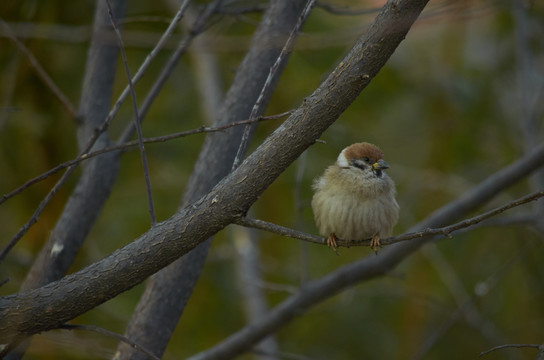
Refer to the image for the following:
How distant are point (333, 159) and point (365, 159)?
225 centimetres

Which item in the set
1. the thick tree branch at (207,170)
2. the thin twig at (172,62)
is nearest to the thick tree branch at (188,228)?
the thick tree branch at (207,170)

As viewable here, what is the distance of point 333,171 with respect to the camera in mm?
3760

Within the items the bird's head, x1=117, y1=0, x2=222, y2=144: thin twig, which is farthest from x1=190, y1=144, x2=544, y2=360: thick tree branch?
x1=117, y1=0, x2=222, y2=144: thin twig

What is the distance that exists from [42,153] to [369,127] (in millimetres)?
3283

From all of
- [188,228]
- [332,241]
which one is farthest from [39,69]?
[332,241]

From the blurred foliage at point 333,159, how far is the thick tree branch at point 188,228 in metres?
3.19

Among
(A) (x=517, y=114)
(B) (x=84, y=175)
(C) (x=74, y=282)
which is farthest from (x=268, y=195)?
(C) (x=74, y=282)

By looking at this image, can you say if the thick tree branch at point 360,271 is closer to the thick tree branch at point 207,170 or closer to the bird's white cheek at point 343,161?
the bird's white cheek at point 343,161

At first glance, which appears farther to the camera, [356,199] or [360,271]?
[360,271]

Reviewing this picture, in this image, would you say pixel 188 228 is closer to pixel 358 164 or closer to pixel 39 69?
pixel 39 69

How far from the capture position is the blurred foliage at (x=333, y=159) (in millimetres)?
5605

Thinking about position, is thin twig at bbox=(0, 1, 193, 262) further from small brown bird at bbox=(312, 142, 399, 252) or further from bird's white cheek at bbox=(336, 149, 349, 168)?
bird's white cheek at bbox=(336, 149, 349, 168)

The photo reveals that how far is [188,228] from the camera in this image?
227 centimetres

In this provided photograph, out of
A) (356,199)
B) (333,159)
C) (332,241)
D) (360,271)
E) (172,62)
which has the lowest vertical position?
(332,241)
